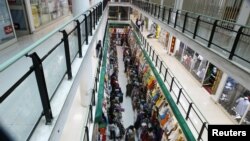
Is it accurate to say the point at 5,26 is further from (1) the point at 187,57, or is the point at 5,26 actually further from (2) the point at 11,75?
(1) the point at 187,57

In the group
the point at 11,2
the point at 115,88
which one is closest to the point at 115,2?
the point at 115,88

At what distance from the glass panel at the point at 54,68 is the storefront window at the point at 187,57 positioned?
22.7 ft

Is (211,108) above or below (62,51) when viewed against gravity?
below

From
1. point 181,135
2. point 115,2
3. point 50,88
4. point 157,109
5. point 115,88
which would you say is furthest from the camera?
point 115,2

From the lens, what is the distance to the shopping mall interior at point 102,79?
68.2 inches

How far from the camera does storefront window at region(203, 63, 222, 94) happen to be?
6234mm

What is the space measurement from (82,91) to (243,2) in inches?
204

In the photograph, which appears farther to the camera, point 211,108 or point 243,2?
point 211,108

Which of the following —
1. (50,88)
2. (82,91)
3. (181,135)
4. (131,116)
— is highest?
(50,88)

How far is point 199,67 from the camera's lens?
298 inches

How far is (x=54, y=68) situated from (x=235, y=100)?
5326mm

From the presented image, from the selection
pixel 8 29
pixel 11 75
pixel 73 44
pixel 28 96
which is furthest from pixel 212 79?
pixel 8 29

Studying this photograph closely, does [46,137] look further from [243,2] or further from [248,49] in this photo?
[243,2]

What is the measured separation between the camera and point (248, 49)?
3.60 m
